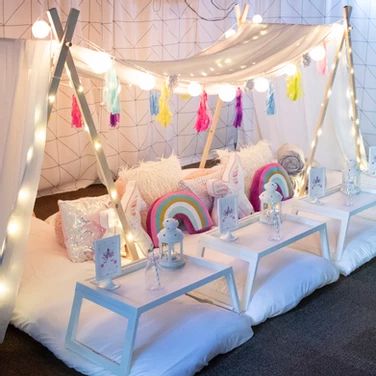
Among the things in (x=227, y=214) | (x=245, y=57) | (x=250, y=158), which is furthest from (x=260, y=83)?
(x=227, y=214)

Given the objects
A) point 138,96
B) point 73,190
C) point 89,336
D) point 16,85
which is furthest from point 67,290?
point 138,96

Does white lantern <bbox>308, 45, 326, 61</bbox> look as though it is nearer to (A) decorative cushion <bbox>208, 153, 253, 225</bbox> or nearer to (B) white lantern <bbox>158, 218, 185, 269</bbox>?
(A) decorative cushion <bbox>208, 153, 253, 225</bbox>

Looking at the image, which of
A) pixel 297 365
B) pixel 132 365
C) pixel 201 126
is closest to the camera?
pixel 132 365

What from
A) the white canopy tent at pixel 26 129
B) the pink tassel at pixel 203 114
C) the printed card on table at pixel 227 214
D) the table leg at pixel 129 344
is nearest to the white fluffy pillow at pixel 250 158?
the pink tassel at pixel 203 114

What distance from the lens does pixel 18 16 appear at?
3.73 m

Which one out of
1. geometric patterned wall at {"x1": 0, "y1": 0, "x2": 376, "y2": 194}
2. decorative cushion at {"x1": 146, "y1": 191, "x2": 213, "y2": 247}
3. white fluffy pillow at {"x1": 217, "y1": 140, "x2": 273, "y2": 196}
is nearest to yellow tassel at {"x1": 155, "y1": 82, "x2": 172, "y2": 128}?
decorative cushion at {"x1": 146, "y1": 191, "x2": 213, "y2": 247}

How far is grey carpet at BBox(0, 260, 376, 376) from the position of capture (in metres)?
2.01

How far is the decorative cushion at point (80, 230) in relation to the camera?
103 inches

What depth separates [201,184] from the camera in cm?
313

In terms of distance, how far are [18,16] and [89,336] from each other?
97.1 inches

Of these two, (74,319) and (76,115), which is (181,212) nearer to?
(76,115)

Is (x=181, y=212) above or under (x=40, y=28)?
under

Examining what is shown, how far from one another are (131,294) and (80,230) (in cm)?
74

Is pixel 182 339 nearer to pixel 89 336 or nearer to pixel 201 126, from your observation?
pixel 89 336
